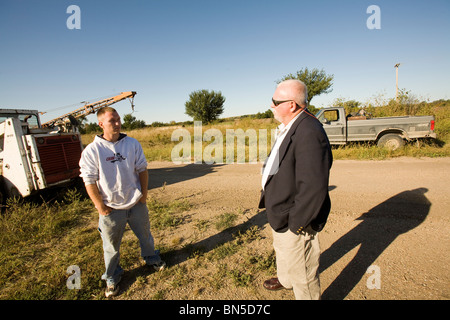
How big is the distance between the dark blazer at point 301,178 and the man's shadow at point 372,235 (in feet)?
4.11

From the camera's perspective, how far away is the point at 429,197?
4.34 m

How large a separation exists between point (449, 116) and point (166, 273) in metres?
17.2

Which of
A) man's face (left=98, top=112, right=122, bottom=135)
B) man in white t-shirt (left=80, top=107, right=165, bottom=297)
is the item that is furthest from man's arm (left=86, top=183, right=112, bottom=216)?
man's face (left=98, top=112, right=122, bottom=135)

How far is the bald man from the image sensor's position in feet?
5.01

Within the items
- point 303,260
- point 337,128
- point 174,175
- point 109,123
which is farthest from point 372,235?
point 337,128

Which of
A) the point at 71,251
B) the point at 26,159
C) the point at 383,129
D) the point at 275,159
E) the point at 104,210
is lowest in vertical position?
the point at 71,251

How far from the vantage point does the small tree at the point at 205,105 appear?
40.8 m

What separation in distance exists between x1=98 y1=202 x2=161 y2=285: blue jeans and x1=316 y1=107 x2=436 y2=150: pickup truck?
30.8 ft

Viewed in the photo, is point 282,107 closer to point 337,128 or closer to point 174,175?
point 174,175

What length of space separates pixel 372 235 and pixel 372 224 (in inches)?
14.6

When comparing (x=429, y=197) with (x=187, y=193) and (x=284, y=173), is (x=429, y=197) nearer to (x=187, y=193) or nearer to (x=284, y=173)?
(x=284, y=173)

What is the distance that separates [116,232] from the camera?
7.74 ft

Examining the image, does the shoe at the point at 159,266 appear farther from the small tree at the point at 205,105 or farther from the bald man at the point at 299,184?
the small tree at the point at 205,105

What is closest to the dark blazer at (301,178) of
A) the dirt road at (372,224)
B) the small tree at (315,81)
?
the dirt road at (372,224)
